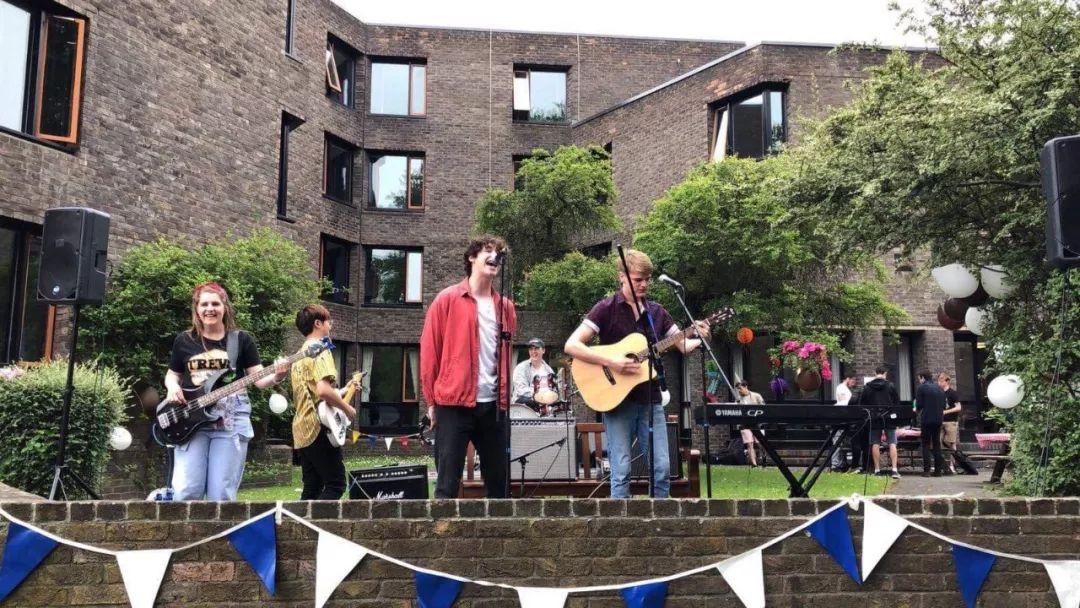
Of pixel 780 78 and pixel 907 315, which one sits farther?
pixel 780 78

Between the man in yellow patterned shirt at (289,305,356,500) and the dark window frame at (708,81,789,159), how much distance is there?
14.5 m

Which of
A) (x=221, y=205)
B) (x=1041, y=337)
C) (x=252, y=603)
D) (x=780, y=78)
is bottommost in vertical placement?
(x=252, y=603)

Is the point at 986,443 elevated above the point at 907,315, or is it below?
below

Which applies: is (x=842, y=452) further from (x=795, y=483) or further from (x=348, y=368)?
(x=348, y=368)

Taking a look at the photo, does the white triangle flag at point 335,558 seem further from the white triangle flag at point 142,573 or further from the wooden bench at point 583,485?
the wooden bench at point 583,485

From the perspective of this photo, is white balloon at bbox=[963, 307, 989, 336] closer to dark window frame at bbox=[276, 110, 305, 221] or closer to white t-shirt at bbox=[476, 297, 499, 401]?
white t-shirt at bbox=[476, 297, 499, 401]

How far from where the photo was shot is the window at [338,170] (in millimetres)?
24531

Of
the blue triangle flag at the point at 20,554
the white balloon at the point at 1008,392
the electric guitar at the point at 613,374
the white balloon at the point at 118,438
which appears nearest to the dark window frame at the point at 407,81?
the white balloon at the point at 118,438

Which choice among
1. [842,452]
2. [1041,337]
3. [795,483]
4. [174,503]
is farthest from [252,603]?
[842,452]

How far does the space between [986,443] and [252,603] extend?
54.2 ft

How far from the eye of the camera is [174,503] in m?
4.32

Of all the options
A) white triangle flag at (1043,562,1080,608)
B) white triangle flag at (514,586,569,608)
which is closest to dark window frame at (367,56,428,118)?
white triangle flag at (514,586,569,608)

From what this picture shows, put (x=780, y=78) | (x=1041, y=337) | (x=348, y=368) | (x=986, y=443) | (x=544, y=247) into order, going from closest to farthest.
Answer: (x=1041, y=337) < (x=986, y=443) < (x=780, y=78) < (x=544, y=247) < (x=348, y=368)

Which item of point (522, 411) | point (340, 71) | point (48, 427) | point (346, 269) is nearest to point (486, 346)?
point (522, 411)
